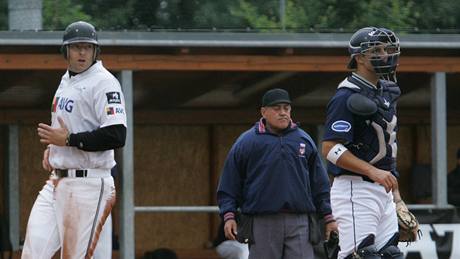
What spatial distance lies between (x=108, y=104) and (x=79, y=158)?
35 centimetres

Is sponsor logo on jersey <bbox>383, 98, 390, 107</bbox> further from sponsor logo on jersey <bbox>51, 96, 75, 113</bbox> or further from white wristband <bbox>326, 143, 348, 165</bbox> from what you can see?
sponsor logo on jersey <bbox>51, 96, 75, 113</bbox>

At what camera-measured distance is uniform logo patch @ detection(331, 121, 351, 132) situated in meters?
7.03

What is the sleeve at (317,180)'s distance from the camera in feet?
28.3

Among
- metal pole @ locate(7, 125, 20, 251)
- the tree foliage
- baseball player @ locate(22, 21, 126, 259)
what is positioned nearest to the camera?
baseball player @ locate(22, 21, 126, 259)

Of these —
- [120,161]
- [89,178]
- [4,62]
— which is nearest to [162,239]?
[120,161]

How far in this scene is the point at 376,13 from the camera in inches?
877

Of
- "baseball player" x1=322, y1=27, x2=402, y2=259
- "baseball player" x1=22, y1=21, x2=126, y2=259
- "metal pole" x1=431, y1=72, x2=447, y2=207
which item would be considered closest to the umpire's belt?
"baseball player" x1=22, y1=21, x2=126, y2=259

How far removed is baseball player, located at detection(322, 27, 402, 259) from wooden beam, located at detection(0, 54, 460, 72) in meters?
4.61

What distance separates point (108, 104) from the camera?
7.43m

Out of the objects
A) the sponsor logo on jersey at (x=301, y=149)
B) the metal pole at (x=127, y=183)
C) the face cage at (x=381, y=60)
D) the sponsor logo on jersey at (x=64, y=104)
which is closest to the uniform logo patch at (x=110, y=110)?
the sponsor logo on jersey at (x=64, y=104)

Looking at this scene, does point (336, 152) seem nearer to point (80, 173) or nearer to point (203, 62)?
point (80, 173)

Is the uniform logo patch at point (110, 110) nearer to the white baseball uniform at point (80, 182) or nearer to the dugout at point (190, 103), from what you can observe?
the white baseball uniform at point (80, 182)

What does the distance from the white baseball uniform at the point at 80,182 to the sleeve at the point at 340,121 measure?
1.22 metres

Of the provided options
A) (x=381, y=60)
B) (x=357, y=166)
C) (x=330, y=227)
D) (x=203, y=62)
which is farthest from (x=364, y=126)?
(x=203, y=62)
